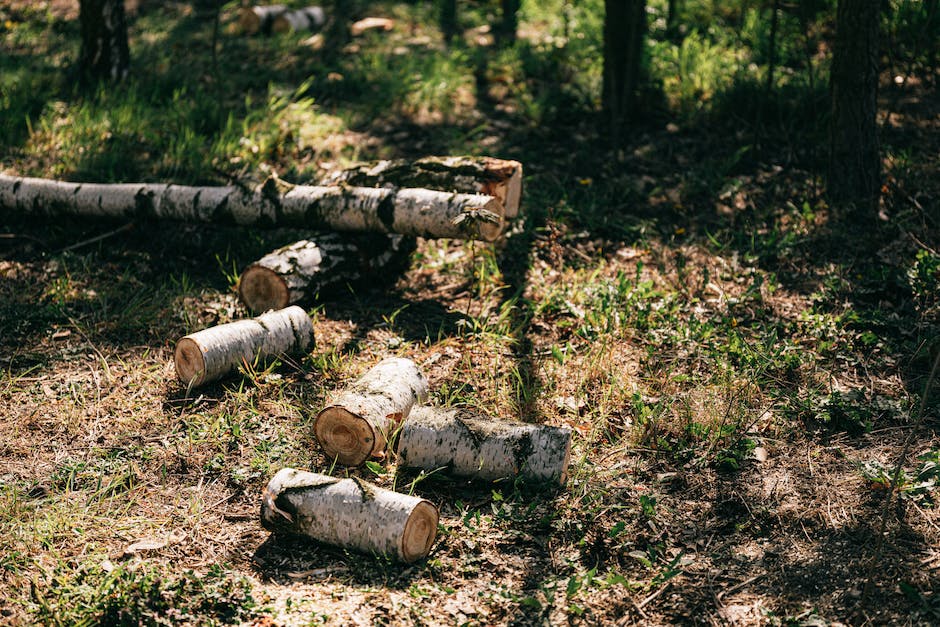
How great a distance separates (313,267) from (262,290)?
1.14 ft

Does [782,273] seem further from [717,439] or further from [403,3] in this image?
[403,3]

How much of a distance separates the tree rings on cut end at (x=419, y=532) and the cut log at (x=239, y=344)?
162cm

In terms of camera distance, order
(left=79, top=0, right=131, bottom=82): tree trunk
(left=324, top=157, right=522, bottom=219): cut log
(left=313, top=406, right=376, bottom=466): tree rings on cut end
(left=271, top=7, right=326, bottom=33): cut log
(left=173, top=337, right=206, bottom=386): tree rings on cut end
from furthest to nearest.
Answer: (left=271, top=7, right=326, bottom=33): cut log < (left=79, top=0, right=131, bottom=82): tree trunk < (left=324, top=157, right=522, bottom=219): cut log < (left=173, top=337, right=206, bottom=386): tree rings on cut end < (left=313, top=406, right=376, bottom=466): tree rings on cut end

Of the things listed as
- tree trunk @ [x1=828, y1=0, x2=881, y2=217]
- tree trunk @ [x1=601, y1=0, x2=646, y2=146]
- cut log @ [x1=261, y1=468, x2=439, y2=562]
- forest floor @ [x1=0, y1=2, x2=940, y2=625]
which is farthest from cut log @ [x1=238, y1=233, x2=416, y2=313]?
tree trunk @ [x1=828, y1=0, x2=881, y2=217]

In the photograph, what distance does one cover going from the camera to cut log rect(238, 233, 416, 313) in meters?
4.88

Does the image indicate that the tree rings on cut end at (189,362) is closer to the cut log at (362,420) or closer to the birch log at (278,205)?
the cut log at (362,420)

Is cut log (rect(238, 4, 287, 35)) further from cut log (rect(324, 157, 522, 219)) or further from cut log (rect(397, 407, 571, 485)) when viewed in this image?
cut log (rect(397, 407, 571, 485))

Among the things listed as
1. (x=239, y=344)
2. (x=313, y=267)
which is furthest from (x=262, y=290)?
(x=239, y=344)

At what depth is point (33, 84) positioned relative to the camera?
24.6ft

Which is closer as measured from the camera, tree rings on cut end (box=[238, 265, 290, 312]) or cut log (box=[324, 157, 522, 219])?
tree rings on cut end (box=[238, 265, 290, 312])

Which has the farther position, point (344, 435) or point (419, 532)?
point (344, 435)

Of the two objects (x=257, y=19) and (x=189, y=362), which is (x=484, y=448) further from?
(x=257, y=19)

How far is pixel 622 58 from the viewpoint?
6.86 meters

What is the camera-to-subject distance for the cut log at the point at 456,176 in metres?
5.26
